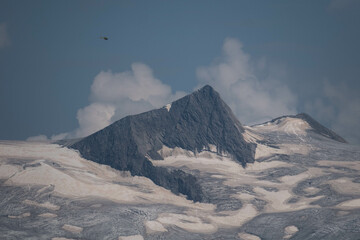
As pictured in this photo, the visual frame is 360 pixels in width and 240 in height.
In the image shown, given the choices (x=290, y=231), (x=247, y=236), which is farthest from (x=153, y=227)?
(x=290, y=231)

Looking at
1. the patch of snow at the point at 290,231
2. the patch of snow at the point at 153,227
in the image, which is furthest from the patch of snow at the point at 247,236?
the patch of snow at the point at 153,227

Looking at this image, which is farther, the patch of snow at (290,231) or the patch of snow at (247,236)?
the patch of snow at (247,236)

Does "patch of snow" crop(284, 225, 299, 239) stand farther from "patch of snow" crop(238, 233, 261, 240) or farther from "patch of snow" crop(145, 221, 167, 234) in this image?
"patch of snow" crop(145, 221, 167, 234)

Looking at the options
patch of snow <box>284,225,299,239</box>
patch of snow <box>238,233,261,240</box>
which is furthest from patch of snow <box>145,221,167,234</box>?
patch of snow <box>284,225,299,239</box>

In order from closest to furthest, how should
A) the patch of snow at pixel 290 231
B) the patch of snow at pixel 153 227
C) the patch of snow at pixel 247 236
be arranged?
the patch of snow at pixel 290 231, the patch of snow at pixel 153 227, the patch of snow at pixel 247 236

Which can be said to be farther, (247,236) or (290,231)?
(247,236)

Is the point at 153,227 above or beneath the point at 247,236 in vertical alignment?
above

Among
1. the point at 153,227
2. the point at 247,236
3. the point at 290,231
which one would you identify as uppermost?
the point at 153,227

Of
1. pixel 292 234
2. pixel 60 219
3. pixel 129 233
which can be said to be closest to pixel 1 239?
pixel 60 219

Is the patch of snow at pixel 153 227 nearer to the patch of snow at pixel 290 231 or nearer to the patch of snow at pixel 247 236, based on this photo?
the patch of snow at pixel 247 236

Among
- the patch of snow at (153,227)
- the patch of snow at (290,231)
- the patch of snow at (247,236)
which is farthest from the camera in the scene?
the patch of snow at (247,236)

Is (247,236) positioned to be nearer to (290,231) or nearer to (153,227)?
(290,231)
